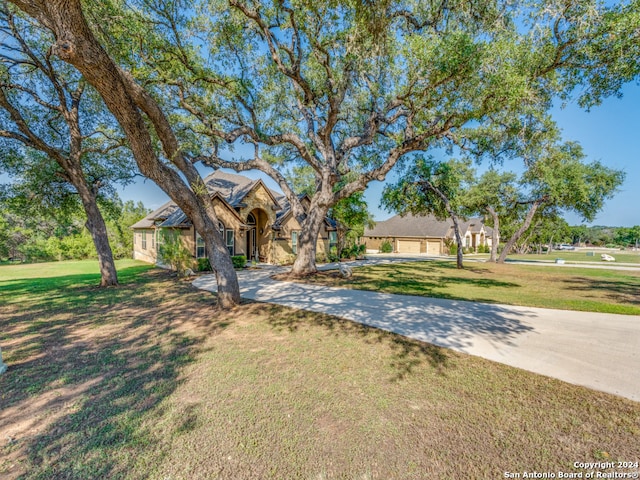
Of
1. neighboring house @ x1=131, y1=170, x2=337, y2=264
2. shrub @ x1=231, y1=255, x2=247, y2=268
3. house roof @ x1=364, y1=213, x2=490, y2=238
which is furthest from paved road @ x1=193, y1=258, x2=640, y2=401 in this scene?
house roof @ x1=364, y1=213, x2=490, y2=238

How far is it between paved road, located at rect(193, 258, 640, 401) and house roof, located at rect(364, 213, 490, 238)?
26.1 m

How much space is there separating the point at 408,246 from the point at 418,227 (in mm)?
3000

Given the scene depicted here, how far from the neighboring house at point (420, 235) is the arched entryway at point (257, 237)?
17.4 metres

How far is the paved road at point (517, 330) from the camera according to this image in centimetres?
406

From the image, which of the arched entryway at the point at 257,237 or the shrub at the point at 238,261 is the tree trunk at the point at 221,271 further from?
the arched entryway at the point at 257,237

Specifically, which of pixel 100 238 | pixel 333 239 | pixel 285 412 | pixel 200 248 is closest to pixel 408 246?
pixel 333 239

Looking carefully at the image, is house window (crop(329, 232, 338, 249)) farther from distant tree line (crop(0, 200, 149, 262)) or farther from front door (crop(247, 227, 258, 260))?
distant tree line (crop(0, 200, 149, 262))

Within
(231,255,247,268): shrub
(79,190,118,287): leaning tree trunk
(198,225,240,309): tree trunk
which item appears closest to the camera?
(198,225,240,309): tree trunk

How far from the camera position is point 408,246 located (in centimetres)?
3691

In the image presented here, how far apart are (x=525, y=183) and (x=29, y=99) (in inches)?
1179

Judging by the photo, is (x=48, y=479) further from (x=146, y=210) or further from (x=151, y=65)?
(x=146, y=210)

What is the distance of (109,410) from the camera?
3141mm

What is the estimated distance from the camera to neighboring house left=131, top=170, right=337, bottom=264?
55.8 feet

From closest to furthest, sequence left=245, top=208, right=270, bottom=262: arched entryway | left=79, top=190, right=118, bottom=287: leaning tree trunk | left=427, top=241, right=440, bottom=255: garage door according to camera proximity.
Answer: left=79, top=190, right=118, bottom=287: leaning tree trunk, left=245, top=208, right=270, bottom=262: arched entryway, left=427, top=241, right=440, bottom=255: garage door
